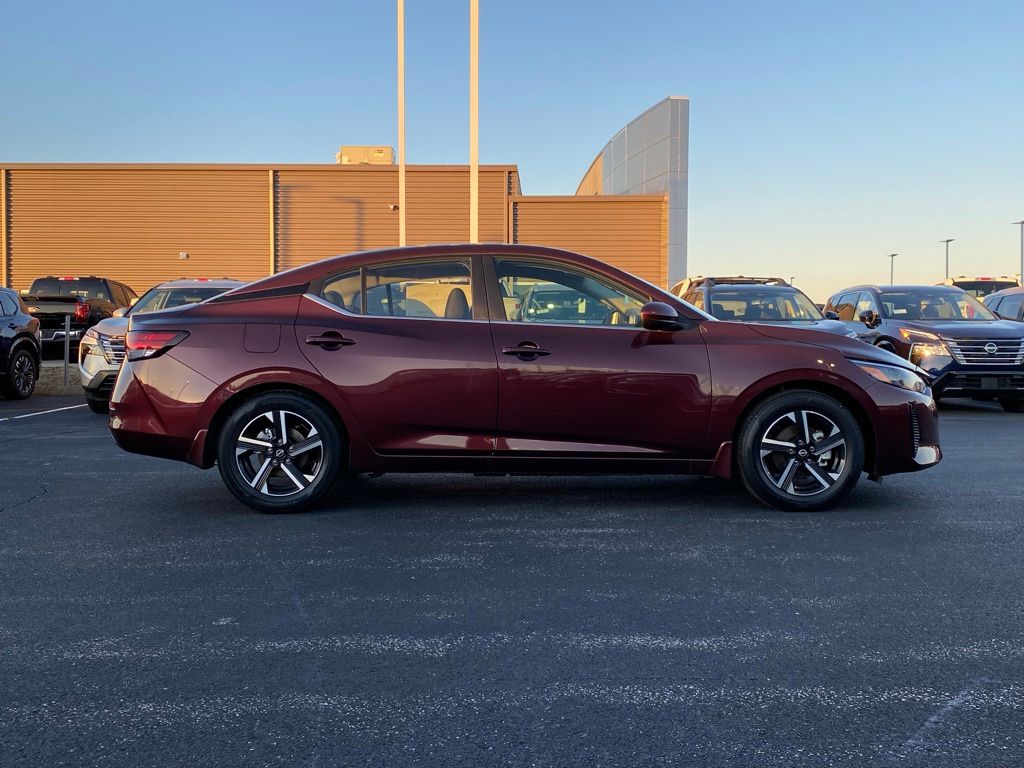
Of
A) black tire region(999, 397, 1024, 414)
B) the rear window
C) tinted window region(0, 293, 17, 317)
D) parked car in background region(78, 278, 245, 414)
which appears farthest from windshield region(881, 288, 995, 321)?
the rear window

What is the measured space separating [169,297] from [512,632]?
980 cm

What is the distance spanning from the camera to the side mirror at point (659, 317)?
530cm

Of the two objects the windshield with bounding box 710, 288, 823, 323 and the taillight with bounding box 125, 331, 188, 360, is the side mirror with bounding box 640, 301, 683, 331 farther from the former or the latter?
the windshield with bounding box 710, 288, 823, 323

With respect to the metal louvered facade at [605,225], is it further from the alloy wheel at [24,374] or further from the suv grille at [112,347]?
the suv grille at [112,347]

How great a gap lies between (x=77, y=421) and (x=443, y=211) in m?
19.1

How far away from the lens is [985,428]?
966 cm

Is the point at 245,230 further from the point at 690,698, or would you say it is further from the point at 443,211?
the point at 690,698

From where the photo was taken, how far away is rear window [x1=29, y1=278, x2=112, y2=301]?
19297 millimetres

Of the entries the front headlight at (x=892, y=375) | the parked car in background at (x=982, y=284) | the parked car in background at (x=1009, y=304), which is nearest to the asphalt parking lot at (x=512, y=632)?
the front headlight at (x=892, y=375)

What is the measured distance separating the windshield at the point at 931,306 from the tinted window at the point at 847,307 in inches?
34.9

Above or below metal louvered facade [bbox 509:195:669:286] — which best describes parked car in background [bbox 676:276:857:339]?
below

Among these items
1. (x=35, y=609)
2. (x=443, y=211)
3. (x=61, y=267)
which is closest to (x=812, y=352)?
(x=35, y=609)

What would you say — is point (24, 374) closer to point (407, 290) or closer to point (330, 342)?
point (330, 342)

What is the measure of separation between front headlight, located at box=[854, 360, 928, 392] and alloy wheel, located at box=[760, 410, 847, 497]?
1.30ft
